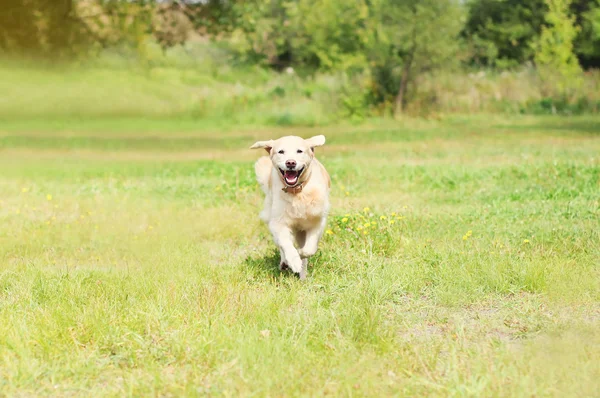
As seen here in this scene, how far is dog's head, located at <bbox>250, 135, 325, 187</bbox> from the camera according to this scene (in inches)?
231

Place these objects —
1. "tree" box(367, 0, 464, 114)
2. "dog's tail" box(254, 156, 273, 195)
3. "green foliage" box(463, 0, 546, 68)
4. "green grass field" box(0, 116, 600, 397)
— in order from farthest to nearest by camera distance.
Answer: "green foliage" box(463, 0, 546, 68) → "tree" box(367, 0, 464, 114) → "dog's tail" box(254, 156, 273, 195) → "green grass field" box(0, 116, 600, 397)

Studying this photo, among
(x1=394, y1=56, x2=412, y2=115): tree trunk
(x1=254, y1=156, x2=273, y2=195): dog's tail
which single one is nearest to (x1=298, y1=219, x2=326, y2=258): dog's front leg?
(x1=254, y1=156, x2=273, y2=195): dog's tail

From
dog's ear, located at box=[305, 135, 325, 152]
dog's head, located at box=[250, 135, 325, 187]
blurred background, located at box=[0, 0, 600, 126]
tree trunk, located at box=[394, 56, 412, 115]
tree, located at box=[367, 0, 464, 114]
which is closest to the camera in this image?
dog's head, located at box=[250, 135, 325, 187]

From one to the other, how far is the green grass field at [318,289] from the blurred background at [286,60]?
5.75 metres

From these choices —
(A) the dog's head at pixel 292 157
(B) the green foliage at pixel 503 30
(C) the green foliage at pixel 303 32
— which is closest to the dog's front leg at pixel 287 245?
(A) the dog's head at pixel 292 157

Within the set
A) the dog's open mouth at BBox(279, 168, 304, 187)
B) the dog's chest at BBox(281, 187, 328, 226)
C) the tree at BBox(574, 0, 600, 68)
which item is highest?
the tree at BBox(574, 0, 600, 68)

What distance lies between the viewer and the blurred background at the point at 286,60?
17.8m

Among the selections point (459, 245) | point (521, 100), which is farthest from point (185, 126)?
point (459, 245)

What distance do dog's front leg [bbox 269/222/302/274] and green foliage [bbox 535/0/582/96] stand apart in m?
26.4

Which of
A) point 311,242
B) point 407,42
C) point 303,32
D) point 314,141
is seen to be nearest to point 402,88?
point 407,42

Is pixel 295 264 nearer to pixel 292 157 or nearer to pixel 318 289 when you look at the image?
pixel 318 289

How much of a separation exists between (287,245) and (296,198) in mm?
396

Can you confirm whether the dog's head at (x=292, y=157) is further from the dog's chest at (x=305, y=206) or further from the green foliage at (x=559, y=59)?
the green foliage at (x=559, y=59)

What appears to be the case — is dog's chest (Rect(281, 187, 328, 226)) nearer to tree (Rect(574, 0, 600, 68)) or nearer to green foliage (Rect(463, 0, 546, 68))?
tree (Rect(574, 0, 600, 68))
